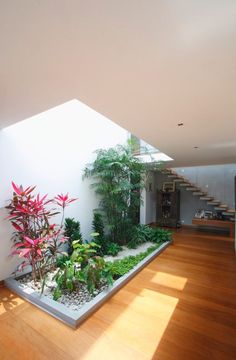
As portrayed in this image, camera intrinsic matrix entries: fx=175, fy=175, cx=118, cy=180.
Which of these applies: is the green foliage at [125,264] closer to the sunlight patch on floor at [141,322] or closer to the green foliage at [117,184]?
the sunlight patch on floor at [141,322]

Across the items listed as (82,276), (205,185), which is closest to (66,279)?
(82,276)

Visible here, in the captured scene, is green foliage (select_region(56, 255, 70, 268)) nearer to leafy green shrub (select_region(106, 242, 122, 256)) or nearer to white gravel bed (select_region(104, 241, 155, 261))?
white gravel bed (select_region(104, 241, 155, 261))

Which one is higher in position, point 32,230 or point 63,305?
point 32,230

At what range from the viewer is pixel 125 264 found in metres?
3.32

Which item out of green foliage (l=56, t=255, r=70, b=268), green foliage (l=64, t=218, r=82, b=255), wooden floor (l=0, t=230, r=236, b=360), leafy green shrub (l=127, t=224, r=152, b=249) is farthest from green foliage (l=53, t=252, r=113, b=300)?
leafy green shrub (l=127, t=224, r=152, b=249)

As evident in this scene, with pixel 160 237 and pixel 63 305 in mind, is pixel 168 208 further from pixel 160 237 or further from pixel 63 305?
pixel 63 305

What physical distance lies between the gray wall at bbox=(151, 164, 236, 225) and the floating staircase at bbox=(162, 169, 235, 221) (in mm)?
220

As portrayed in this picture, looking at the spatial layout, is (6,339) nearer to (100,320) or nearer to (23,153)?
(100,320)

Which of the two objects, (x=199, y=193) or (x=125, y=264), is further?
(x=199, y=193)

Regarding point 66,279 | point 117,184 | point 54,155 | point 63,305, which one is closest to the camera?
point 63,305

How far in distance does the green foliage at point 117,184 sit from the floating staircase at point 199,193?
3160 millimetres

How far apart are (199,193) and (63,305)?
6.35m

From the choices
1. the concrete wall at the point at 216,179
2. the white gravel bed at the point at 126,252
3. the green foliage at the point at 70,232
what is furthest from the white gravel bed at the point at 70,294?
the concrete wall at the point at 216,179

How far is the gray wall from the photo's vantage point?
6785 mm
